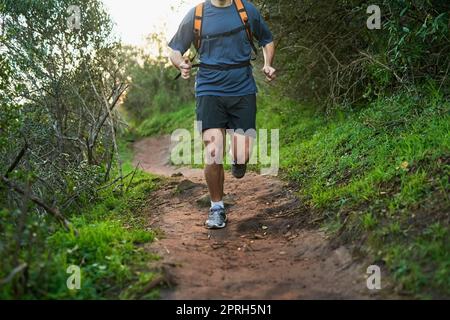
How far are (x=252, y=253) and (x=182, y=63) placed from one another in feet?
6.63

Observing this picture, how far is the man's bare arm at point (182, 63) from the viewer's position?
4980 mm

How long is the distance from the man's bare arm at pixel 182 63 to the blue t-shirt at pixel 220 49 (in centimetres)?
Result: 6

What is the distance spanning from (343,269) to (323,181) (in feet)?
6.67

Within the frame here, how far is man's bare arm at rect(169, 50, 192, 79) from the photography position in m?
4.98

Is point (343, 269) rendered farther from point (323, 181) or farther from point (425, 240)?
point (323, 181)

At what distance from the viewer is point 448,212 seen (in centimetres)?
365

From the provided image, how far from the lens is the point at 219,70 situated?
5066 millimetres
